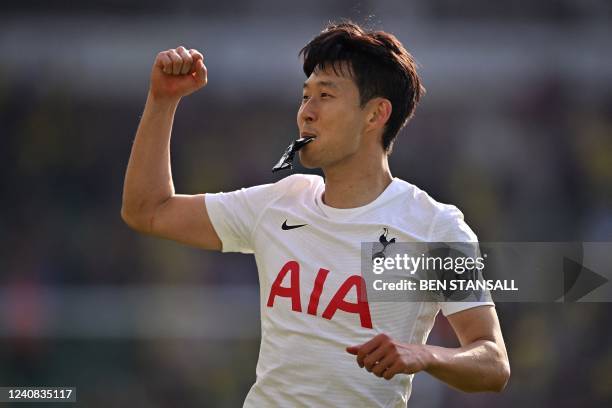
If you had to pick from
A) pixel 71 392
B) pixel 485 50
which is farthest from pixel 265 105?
pixel 71 392

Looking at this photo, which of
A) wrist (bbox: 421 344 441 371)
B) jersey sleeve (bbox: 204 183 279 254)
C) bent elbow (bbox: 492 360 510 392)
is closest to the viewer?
wrist (bbox: 421 344 441 371)

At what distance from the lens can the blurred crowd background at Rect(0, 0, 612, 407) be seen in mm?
7535

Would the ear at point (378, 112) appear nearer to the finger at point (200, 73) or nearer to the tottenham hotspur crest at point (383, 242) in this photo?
the tottenham hotspur crest at point (383, 242)

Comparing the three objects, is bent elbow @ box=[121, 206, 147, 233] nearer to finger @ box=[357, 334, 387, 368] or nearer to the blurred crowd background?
finger @ box=[357, 334, 387, 368]

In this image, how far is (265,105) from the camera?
8.69m

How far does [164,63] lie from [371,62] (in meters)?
0.70

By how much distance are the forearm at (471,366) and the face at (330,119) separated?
0.80m

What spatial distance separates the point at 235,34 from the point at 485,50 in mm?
2192

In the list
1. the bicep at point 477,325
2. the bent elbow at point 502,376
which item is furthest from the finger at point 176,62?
the bent elbow at point 502,376

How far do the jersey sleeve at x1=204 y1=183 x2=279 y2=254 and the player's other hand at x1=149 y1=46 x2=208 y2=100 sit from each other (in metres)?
0.37

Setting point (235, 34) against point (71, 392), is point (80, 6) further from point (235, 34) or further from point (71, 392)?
point (71, 392)

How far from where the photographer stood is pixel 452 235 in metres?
3.08

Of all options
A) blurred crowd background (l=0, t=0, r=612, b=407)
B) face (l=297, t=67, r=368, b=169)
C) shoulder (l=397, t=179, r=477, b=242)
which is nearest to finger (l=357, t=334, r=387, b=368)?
shoulder (l=397, t=179, r=477, b=242)

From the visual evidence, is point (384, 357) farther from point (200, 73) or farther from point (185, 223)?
point (200, 73)
